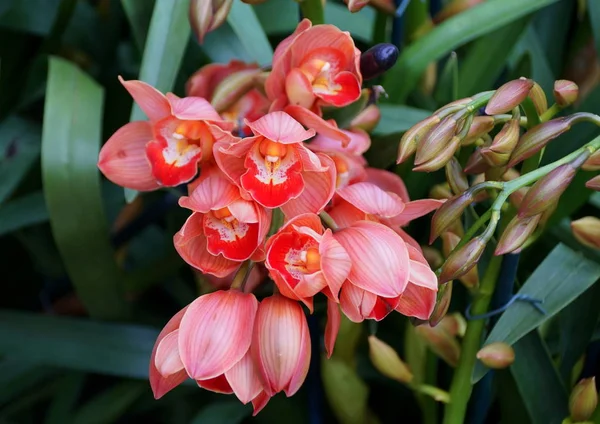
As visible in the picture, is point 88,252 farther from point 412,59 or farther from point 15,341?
point 412,59

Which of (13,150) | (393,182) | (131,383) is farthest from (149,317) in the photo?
(393,182)

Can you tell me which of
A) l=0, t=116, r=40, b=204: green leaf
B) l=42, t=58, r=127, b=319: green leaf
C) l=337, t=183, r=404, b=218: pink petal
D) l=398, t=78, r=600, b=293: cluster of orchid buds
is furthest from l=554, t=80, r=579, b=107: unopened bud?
l=0, t=116, r=40, b=204: green leaf

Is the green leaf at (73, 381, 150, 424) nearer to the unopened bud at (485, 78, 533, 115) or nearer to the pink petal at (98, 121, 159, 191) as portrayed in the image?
the pink petal at (98, 121, 159, 191)

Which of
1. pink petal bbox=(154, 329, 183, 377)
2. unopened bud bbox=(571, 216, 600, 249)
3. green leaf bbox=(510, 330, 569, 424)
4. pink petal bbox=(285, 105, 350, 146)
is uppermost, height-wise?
pink petal bbox=(285, 105, 350, 146)

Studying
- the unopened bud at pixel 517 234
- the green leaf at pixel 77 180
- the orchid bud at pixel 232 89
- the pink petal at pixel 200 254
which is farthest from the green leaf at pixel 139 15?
the unopened bud at pixel 517 234

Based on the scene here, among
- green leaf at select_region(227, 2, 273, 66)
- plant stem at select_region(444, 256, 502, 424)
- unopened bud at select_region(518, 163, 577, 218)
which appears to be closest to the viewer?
unopened bud at select_region(518, 163, 577, 218)
